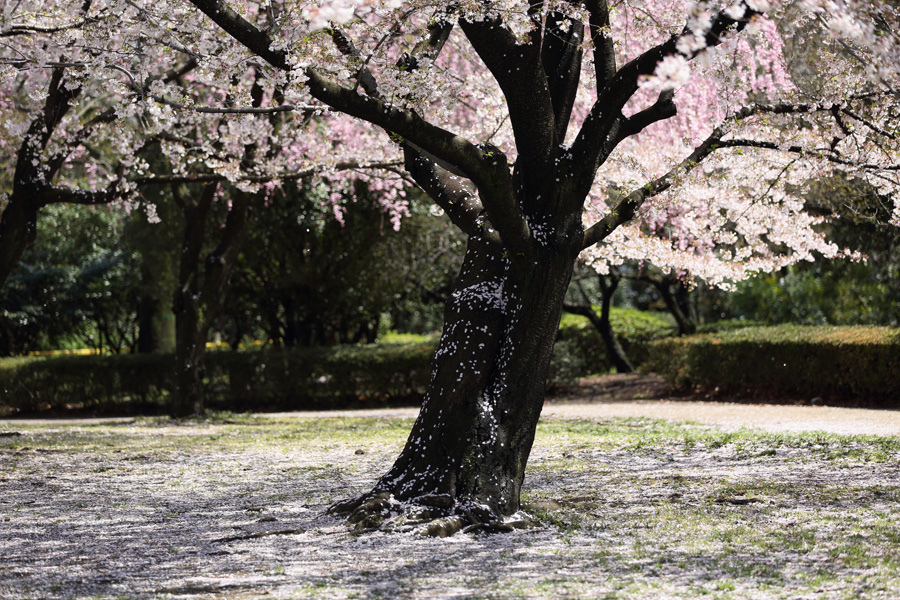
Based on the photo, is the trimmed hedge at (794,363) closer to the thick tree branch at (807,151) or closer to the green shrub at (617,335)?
the green shrub at (617,335)

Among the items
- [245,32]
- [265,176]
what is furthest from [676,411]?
[245,32]

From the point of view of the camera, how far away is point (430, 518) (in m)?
4.89

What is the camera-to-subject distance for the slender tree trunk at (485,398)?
5.04 metres

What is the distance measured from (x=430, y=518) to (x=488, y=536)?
346 millimetres

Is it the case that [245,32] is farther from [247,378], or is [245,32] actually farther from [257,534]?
[247,378]

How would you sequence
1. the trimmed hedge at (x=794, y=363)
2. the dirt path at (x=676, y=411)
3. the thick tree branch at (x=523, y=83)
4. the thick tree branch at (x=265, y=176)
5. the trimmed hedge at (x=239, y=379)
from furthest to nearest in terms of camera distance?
the trimmed hedge at (x=239, y=379), the trimmed hedge at (x=794, y=363), the thick tree branch at (x=265, y=176), the dirt path at (x=676, y=411), the thick tree branch at (x=523, y=83)

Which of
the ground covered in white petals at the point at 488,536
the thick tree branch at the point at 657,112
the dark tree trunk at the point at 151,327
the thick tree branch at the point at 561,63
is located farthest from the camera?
the dark tree trunk at the point at 151,327

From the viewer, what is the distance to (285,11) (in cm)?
596

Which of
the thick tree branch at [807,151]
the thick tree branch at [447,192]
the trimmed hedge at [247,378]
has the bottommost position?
the trimmed hedge at [247,378]

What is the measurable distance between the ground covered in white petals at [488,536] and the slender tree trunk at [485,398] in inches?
13.5

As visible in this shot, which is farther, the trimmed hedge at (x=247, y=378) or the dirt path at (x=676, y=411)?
the trimmed hedge at (x=247, y=378)

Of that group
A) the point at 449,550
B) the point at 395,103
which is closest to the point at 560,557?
the point at 449,550

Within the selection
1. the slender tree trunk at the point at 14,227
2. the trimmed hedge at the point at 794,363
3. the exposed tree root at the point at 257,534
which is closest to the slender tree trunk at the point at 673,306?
the trimmed hedge at the point at 794,363

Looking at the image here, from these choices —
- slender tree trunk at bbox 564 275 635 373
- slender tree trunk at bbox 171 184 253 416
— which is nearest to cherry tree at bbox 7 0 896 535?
slender tree trunk at bbox 171 184 253 416
